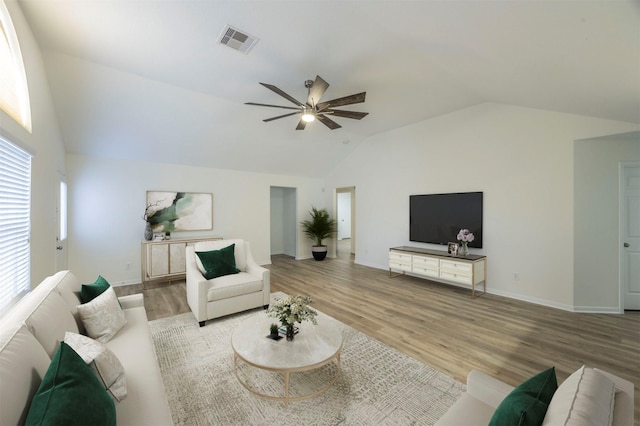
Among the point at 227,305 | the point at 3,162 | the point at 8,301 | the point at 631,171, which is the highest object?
the point at 631,171

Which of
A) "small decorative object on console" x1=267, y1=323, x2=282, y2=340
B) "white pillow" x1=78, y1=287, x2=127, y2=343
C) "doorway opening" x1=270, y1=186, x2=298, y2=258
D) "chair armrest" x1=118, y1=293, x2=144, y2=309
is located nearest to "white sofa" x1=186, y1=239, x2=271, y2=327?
"chair armrest" x1=118, y1=293, x2=144, y2=309

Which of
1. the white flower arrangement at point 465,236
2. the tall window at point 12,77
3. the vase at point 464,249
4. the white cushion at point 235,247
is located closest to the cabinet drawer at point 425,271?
the vase at point 464,249

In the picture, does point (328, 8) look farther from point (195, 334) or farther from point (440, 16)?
point (195, 334)

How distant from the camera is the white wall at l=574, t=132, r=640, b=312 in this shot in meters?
3.44

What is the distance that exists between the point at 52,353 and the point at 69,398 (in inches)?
24.5

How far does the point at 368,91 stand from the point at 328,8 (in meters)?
1.75

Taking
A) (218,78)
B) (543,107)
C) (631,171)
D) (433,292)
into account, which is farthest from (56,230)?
(631,171)

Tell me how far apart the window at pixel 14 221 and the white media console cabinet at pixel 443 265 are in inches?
195

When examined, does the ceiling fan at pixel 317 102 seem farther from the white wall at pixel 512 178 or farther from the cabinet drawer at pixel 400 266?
the cabinet drawer at pixel 400 266

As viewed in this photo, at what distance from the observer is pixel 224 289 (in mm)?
3162

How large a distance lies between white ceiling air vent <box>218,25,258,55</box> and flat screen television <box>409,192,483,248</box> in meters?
3.98

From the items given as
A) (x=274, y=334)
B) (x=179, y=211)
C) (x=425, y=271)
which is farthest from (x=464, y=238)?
(x=179, y=211)

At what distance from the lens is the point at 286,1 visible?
2.09m

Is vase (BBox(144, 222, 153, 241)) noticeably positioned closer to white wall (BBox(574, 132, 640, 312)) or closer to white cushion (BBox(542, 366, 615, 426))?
white cushion (BBox(542, 366, 615, 426))
